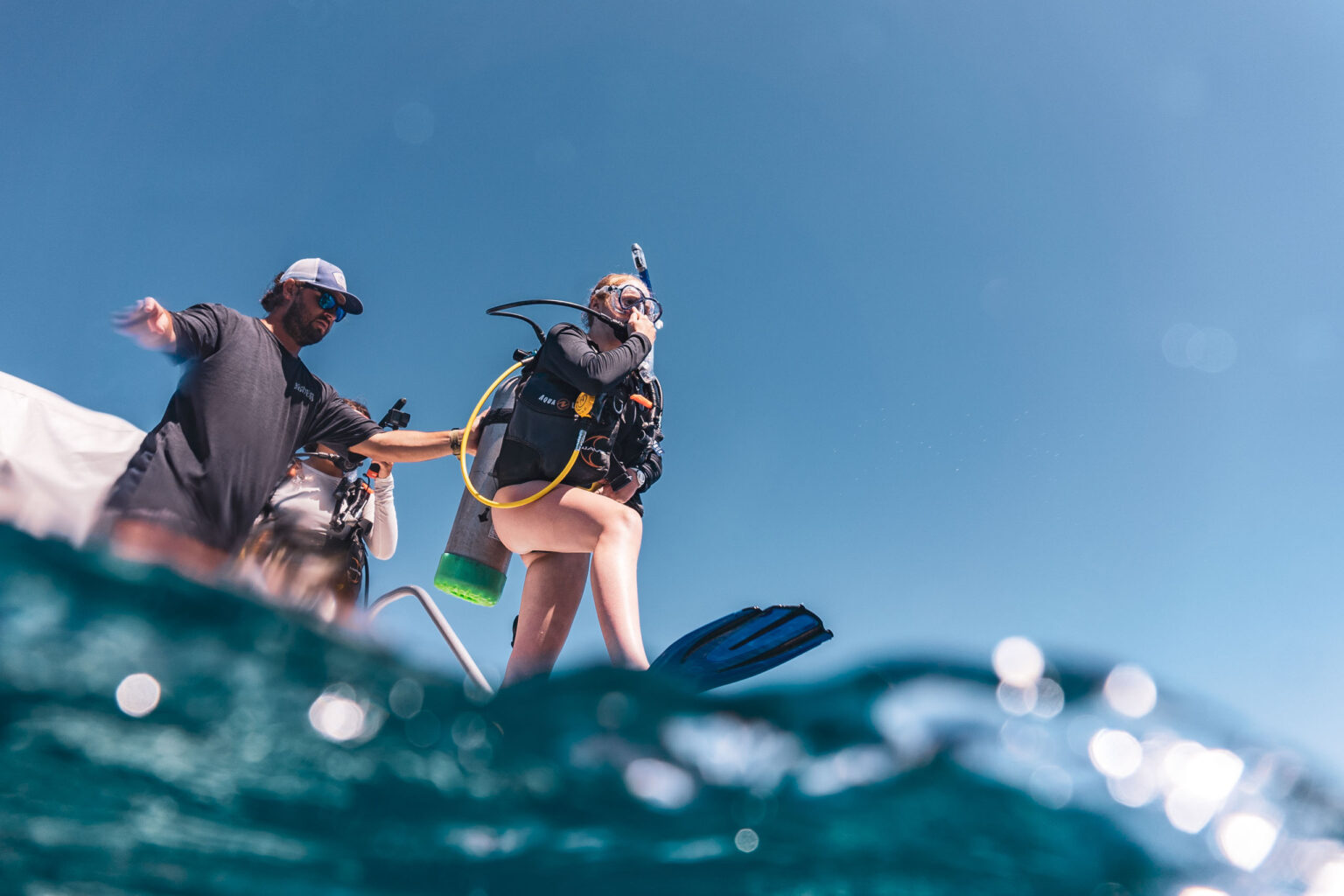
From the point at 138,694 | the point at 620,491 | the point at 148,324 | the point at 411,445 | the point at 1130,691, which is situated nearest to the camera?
the point at 1130,691

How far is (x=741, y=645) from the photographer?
3830mm

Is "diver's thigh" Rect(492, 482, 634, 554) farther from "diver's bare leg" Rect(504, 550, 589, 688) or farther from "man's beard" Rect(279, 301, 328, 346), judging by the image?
"man's beard" Rect(279, 301, 328, 346)

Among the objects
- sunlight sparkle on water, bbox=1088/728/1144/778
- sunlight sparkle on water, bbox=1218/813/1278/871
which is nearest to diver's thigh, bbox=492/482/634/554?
sunlight sparkle on water, bbox=1088/728/1144/778

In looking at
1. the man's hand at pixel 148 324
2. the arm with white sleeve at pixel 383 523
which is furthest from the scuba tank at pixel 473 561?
the man's hand at pixel 148 324

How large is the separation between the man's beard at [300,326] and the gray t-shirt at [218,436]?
231mm

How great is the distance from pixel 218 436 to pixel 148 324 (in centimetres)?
51

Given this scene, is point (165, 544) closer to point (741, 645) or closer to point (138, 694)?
point (138, 694)

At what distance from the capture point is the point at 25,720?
2.21 meters

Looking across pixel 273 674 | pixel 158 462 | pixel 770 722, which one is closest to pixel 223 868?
pixel 273 674

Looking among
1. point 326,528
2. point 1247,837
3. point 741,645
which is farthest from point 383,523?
point 1247,837

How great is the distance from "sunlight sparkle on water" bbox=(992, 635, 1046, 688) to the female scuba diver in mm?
1670

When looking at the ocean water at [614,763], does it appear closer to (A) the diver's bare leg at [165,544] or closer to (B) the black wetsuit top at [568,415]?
(A) the diver's bare leg at [165,544]

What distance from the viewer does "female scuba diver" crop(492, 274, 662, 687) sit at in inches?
137

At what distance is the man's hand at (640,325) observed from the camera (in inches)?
160
